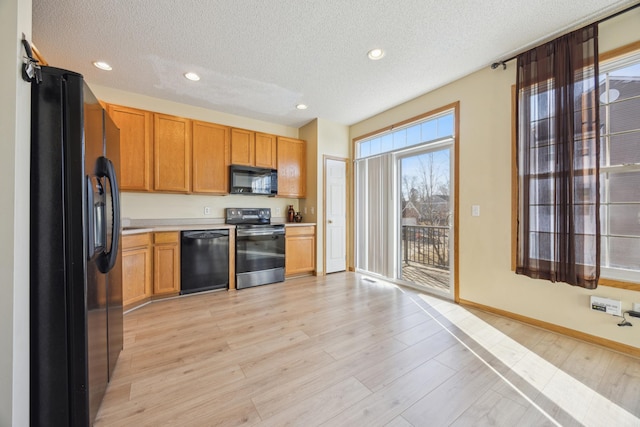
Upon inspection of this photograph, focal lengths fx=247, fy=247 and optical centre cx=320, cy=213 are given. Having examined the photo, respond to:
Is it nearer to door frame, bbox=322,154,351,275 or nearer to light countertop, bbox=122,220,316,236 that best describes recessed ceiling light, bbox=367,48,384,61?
door frame, bbox=322,154,351,275

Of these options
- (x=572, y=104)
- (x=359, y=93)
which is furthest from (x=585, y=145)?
(x=359, y=93)

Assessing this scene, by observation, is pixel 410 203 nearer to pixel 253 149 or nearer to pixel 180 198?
pixel 253 149

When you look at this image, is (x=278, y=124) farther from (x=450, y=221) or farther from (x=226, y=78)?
(x=450, y=221)

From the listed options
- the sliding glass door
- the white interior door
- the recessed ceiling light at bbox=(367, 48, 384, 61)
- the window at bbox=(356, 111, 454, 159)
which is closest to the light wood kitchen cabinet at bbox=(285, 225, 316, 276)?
the white interior door

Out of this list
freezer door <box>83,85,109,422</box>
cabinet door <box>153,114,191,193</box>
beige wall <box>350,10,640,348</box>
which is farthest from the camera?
cabinet door <box>153,114,191,193</box>

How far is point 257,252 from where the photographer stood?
12.2ft

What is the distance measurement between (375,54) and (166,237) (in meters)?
3.20

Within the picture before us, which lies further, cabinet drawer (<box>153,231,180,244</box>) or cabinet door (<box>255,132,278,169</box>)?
cabinet door (<box>255,132,278,169</box>)

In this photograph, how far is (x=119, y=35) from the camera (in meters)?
2.19

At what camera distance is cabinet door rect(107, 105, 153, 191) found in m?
3.08

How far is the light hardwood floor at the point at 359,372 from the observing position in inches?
52.6

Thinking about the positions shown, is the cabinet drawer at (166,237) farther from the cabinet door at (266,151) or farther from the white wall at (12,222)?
the white wall at (12,222)

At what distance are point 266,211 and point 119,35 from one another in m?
2.82

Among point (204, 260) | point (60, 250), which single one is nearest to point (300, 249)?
point (204, 260)
